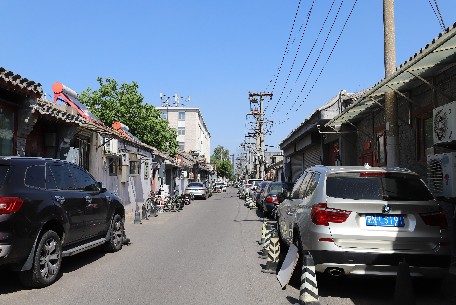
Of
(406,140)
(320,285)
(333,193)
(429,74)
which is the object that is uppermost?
(429,74)

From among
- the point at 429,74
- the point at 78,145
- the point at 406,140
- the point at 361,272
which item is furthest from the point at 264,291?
the point at 78,145

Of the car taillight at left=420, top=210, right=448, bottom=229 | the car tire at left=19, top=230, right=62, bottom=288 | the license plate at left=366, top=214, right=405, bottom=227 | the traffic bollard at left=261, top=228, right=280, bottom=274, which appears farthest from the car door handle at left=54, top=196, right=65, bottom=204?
the car taillight at left=420, top=210, right=448, bottom=229

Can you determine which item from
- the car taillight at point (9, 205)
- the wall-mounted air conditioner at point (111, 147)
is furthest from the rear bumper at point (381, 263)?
the wall-mounted air conditioner at point (111, 147)

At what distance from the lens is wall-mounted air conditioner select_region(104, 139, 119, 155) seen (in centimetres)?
1965

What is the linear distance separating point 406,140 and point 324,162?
10539 mm

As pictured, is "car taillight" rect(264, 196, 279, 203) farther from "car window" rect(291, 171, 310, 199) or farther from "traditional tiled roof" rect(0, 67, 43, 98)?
"traditional tiled roof" rect(0, 67, 43, 98)

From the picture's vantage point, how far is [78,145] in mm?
16422

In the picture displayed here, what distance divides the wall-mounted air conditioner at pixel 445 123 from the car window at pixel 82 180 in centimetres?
704

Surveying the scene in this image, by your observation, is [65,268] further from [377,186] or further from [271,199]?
[271,199]

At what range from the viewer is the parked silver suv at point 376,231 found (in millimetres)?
5445

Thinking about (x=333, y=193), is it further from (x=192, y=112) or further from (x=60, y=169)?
(x=192, y=112)

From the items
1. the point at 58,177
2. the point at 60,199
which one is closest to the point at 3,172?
the point at 60,199

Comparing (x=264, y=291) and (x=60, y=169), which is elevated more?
(x=60, y=169)

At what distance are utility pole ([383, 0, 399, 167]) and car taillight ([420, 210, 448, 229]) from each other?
166 inches
